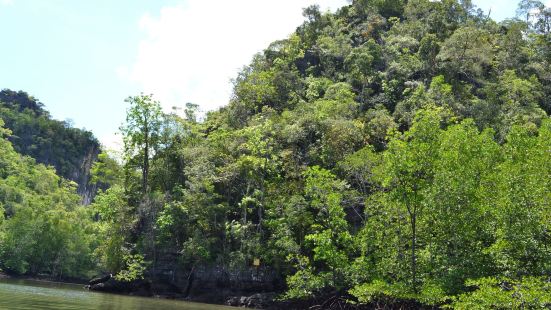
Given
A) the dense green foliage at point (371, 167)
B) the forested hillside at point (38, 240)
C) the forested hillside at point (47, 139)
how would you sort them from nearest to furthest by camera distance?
the dense green foliage at point (371, 167) < the forested hillside at point (38, 240) < the forested hillside at point (47, 139)

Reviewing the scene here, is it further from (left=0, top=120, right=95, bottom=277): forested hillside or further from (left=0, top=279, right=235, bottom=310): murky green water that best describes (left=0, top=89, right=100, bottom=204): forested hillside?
(left=0, top=279, right=235, bottom=310): murky green water

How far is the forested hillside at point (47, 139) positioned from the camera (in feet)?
326

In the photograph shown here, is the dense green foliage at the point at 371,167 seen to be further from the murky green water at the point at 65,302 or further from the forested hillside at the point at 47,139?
the forested hillside at the point at 47,139

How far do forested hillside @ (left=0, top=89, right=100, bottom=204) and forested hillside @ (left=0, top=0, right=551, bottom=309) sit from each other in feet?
160

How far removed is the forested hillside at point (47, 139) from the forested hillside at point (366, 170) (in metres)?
48.7

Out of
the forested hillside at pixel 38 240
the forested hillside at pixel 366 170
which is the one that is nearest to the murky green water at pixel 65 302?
the forested hillside at pixel 366 170

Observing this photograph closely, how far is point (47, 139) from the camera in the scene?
101 m

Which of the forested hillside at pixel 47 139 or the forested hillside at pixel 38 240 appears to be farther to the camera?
the forested hillside at pixel 47 139

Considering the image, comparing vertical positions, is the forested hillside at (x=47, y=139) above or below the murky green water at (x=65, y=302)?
above

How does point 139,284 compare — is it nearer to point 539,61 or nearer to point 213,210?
point 213,210

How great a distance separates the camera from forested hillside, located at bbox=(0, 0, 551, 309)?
890 inches

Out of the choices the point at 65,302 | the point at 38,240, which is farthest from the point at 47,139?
the point at 65,302

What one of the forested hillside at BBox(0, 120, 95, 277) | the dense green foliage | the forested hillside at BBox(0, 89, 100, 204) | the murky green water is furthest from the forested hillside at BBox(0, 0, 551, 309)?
the forested hillside at BBox(0, 89, 100, 204)

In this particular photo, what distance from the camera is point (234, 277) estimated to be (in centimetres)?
3659
